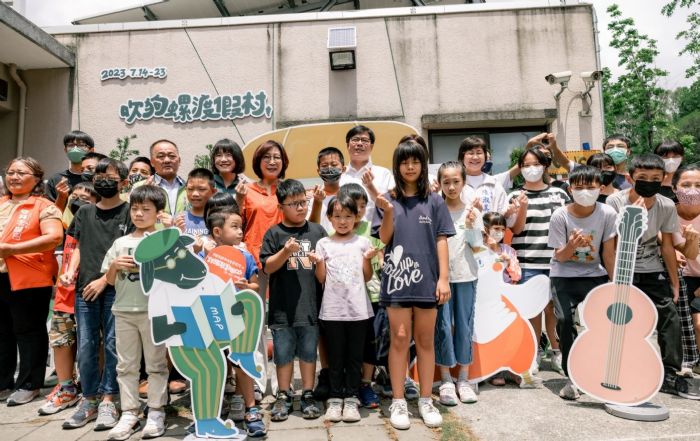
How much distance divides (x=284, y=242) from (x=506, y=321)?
1951 millimetres

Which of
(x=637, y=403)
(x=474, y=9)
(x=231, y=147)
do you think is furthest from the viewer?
(x=474, y=9)

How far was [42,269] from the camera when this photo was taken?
381 cm

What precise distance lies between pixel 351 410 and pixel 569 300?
1.88 meters

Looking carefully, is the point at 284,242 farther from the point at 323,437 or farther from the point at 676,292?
the point at 676,292

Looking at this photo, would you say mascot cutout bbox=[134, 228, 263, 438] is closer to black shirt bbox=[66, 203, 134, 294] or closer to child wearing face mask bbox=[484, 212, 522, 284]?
black shirt bbox=[66, 203, 134, 294]

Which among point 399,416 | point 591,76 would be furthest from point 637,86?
point 399,416

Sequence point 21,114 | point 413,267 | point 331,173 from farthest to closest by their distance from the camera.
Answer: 1. point 21,114
2. point 331,173
3. point 413,267

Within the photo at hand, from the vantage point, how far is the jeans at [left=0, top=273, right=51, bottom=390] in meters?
3.80

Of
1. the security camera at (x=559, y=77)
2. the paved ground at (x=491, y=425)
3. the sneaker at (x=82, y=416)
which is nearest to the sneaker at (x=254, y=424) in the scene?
the paved ground at (x=491, y=425)

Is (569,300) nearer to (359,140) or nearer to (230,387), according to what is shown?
(359,140)

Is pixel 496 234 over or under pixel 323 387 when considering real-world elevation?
over

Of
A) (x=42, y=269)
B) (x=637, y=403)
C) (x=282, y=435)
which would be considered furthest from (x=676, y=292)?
(x=42, y=269)

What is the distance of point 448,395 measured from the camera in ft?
11.2

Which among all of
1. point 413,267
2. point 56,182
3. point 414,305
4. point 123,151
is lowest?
point 414,305
